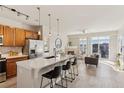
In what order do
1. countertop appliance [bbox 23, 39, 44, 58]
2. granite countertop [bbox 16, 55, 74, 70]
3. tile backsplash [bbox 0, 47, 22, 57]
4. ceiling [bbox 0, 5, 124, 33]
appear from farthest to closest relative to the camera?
countertop appliance [bbox 23, 39, 44, 58] → tile backsplash [bbox 0, 47, 22, 57] → ceiling [bbox 0, 5, 124, 33] → granite countertop [bbox 16, 55, 74, 70]

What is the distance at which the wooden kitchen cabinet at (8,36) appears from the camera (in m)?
4.70

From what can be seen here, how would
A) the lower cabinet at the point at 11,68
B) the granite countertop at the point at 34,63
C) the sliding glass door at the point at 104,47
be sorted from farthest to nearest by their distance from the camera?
the sliding glass door at the point at 104,47
the lower cabinet at the point at 11,68
the granite countertop at the point at 34,63

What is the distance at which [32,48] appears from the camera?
5477 millimetres

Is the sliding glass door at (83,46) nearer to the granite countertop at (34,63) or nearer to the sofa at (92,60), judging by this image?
the sofa at (92,60)

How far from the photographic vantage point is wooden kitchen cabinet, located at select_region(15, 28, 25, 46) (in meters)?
5.20

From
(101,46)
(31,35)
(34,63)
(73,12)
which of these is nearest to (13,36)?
(31,35)

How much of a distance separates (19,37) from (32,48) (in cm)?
80

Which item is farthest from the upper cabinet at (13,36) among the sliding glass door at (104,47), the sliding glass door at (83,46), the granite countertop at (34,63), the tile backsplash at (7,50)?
the sliding glass door at (104,47)

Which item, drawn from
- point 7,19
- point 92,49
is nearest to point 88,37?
point 92,49

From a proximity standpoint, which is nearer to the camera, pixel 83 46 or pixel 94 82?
pixel 94 82

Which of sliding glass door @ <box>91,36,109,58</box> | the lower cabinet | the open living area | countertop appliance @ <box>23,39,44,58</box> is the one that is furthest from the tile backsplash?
sliding glass door @ <box>91,36,109,58</box>

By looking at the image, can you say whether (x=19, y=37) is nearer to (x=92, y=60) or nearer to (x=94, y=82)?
(x=94, y=82)

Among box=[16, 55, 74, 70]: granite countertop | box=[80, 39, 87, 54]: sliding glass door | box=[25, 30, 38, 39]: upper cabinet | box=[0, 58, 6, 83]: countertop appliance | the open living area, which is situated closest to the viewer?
box=[16, 55, 74, 70]: granite countertop

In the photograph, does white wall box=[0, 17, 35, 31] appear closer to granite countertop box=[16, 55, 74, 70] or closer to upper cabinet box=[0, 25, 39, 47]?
upper cabinet box=[0, 25, 39, 47]
